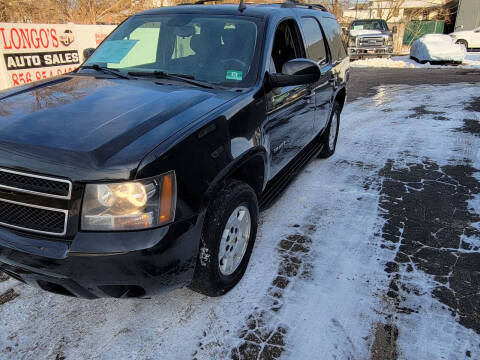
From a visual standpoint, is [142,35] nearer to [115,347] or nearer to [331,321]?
[115,347]

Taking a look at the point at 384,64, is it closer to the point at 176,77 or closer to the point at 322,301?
the point at 176,77

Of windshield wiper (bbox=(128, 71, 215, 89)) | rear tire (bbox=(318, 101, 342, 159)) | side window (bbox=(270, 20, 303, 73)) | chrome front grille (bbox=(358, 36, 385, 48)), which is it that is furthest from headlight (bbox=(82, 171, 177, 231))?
chrome front grille (bbox=(358, 36, 385, 48))

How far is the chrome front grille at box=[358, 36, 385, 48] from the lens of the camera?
18281mm

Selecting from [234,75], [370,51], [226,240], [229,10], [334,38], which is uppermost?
[229,10]

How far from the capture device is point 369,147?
6156mm

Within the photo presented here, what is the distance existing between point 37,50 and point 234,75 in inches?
285

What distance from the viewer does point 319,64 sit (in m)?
4.40

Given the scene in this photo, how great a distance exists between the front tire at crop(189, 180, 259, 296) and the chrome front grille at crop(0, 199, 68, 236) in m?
0.79

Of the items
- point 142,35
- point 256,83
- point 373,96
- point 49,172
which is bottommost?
point 373,96

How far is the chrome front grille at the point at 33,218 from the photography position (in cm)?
200

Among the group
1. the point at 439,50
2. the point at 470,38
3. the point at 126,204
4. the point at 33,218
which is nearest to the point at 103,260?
the point at 126,204

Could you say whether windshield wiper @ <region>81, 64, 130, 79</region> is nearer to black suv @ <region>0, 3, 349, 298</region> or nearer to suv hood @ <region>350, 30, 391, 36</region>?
black suv @ <region>0, 3, 349, 298</region>

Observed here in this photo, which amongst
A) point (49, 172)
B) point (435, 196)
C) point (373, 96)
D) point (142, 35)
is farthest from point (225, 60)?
point (373, 96)

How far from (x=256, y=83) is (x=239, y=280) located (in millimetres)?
1488
